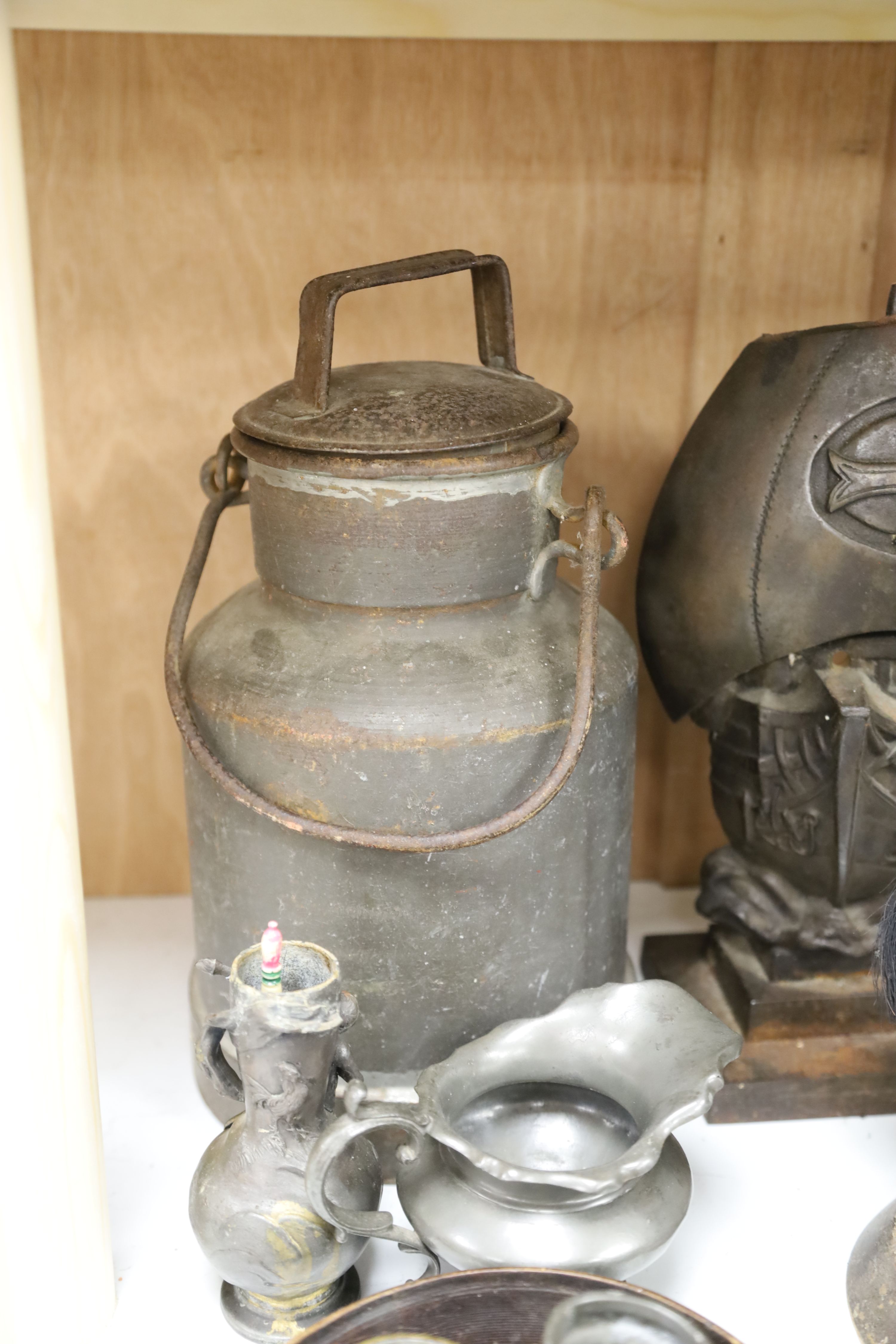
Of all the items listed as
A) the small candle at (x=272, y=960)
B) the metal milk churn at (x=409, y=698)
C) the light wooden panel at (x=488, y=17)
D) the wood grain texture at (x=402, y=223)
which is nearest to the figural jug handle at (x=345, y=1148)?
the small candle at (x=272, y=960)

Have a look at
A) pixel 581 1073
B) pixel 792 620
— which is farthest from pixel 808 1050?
pixel 792 620

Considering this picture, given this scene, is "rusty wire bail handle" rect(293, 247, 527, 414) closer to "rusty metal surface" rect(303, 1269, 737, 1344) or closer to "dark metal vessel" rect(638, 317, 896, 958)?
"dark metal vessel" rect(638, 317, 896, 958)

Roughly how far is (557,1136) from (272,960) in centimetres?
37

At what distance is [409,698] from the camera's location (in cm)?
124

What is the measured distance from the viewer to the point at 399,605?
1271mm

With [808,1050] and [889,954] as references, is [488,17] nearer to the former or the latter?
[889,954]

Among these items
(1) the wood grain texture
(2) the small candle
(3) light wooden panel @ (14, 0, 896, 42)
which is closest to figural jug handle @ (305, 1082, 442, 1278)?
(2) the small candle

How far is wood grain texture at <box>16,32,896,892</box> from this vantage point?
156 cm

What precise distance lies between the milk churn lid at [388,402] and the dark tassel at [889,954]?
52 centimetres

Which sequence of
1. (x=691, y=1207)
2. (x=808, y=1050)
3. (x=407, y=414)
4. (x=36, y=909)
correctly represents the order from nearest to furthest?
(x=36, y=909) → (x=407, y=414) → (x=691, y=1207) → (x=808, y=1050)

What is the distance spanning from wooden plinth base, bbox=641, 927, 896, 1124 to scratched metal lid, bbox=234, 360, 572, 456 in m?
0.65

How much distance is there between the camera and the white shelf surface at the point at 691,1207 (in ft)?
4.03

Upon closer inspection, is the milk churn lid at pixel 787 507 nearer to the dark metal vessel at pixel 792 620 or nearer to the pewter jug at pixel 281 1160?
the dark metal vessel at pixel 792 620

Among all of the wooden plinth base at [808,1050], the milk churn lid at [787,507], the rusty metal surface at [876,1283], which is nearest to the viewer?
the rusty metal surface at [876,1283]
